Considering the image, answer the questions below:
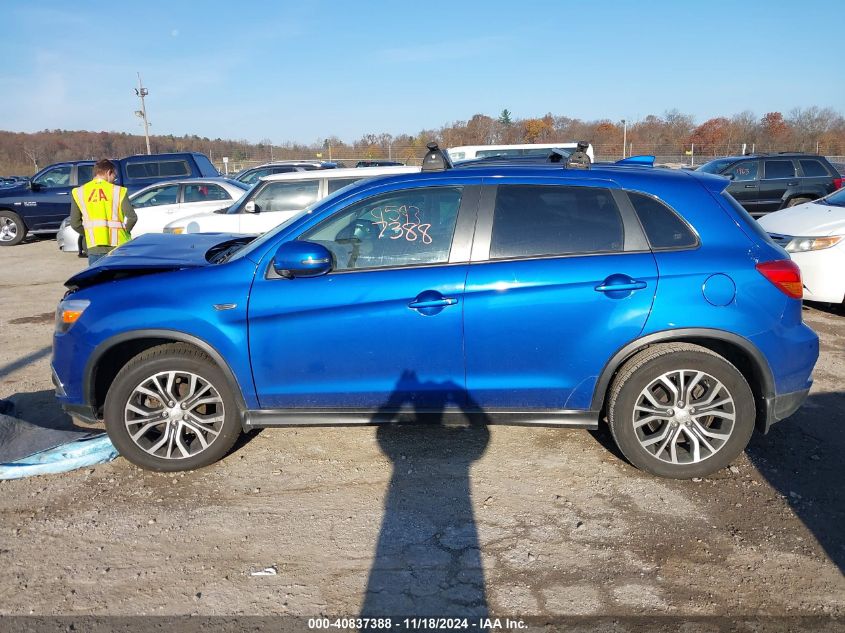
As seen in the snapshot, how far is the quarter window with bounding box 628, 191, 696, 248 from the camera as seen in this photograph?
362 centimetres

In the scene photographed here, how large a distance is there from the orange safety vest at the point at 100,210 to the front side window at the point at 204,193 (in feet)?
18.1

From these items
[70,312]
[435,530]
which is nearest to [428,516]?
[435,530]

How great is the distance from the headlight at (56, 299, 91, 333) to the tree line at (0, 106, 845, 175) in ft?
118

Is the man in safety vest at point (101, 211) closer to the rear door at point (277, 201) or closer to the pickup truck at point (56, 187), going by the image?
the rear door at point (277, 201)

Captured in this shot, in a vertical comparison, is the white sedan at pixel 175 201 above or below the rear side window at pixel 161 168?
below

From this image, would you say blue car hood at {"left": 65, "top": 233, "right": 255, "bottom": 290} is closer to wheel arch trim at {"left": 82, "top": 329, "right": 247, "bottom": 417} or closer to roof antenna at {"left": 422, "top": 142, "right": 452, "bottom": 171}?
wheel arch trim at {"left": 82, "top": 329, "right": 247, "bottom": 417}

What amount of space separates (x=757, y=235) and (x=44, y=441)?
462 cm

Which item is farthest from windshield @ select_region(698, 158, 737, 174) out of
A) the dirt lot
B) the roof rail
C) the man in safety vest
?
the man in safety vest

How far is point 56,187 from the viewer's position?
1466 centimetres

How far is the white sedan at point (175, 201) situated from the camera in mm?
11547

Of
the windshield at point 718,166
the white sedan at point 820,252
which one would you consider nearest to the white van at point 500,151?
the windshield at point 718,166

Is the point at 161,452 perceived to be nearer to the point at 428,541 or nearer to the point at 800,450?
the point at 428,541

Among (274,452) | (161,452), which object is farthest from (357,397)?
(161,452)

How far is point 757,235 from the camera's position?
3.68 metres
